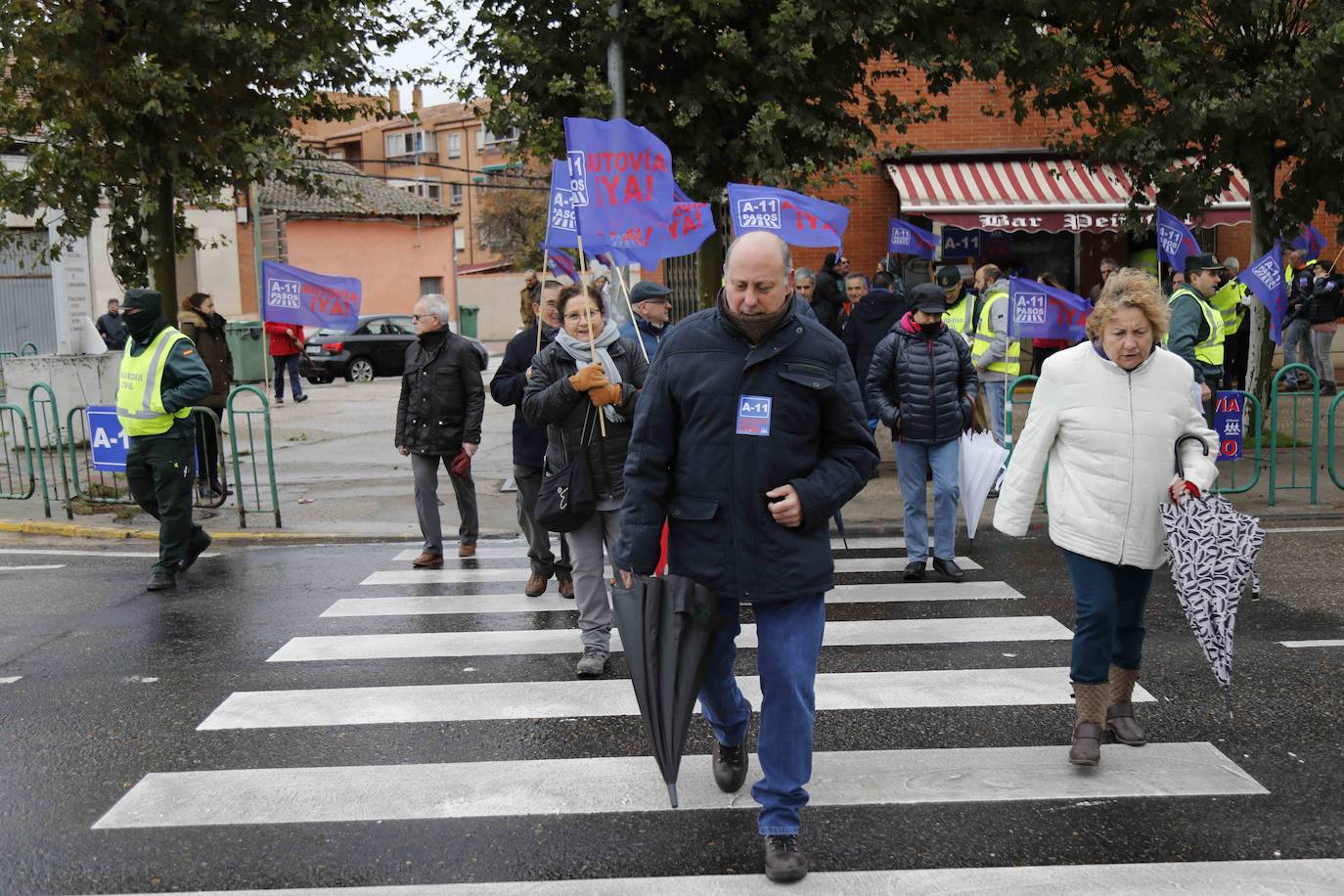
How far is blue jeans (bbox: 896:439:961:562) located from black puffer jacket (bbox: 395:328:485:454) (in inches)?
117

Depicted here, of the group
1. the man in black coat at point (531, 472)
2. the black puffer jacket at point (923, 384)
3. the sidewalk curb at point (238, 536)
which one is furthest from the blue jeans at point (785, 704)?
the sidewalk curb at point (238, 536)

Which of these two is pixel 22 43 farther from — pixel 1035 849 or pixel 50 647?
pixel 1035 849

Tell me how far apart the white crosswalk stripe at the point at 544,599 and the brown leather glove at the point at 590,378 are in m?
2.22

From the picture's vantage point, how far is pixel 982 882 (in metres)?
4.23

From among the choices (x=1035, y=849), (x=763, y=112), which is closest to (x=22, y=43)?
(x=763, y=112)

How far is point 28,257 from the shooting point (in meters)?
24.8

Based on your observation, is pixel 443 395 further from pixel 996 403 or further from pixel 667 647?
pixel 996 403

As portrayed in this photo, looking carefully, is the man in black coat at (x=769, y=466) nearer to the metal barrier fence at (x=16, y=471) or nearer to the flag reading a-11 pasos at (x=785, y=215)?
the flag reading a-11 pasos at (x=785, y=215)

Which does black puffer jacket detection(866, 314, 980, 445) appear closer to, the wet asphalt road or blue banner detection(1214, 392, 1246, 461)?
the wet asphalt road

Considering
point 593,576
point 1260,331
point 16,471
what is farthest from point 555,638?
point 1260,331

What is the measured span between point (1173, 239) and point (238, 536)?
9036mm

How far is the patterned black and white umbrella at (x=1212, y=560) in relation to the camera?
4.98 m

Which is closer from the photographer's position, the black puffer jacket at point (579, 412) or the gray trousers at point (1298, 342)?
the black puffer jacket at point (579, 412)

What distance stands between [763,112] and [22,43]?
6683mm
